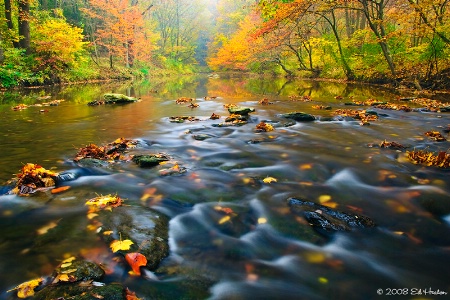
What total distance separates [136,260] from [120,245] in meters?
0.26

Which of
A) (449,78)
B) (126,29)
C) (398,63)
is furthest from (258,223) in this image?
(126,29)

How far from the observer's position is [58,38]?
20344 millimetres

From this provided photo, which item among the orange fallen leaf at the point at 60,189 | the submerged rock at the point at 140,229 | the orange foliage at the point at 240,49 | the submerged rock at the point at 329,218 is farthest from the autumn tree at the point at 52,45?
the submerged rock at the point at 329,218

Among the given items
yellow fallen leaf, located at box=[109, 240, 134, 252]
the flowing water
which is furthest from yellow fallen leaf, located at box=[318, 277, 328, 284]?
yellow fallen leaf, located at box=[109, 240, 134, 252]

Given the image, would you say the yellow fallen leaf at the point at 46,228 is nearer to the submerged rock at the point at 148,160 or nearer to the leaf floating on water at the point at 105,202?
the leaf floating on water at the point at 105,202

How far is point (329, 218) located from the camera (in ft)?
9.38

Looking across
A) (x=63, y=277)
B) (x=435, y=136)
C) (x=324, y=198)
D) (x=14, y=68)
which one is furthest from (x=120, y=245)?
(x=14, y=68)

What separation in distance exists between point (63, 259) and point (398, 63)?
68.7 feet

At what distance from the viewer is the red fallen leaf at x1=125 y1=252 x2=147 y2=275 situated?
2.15m

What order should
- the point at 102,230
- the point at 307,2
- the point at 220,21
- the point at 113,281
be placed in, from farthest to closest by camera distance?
the point at 220,21
the point at 307,2
the point at 102,230
the point at 113,281

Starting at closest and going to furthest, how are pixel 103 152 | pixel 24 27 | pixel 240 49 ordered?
pixel 103 152, pixel 24 27, pixel 240 49

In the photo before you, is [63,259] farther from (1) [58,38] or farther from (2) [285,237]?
(1) [58,38]

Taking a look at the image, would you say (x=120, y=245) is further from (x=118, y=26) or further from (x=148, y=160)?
(x=118, y=26)

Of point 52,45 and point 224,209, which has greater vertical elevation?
point 52,45
